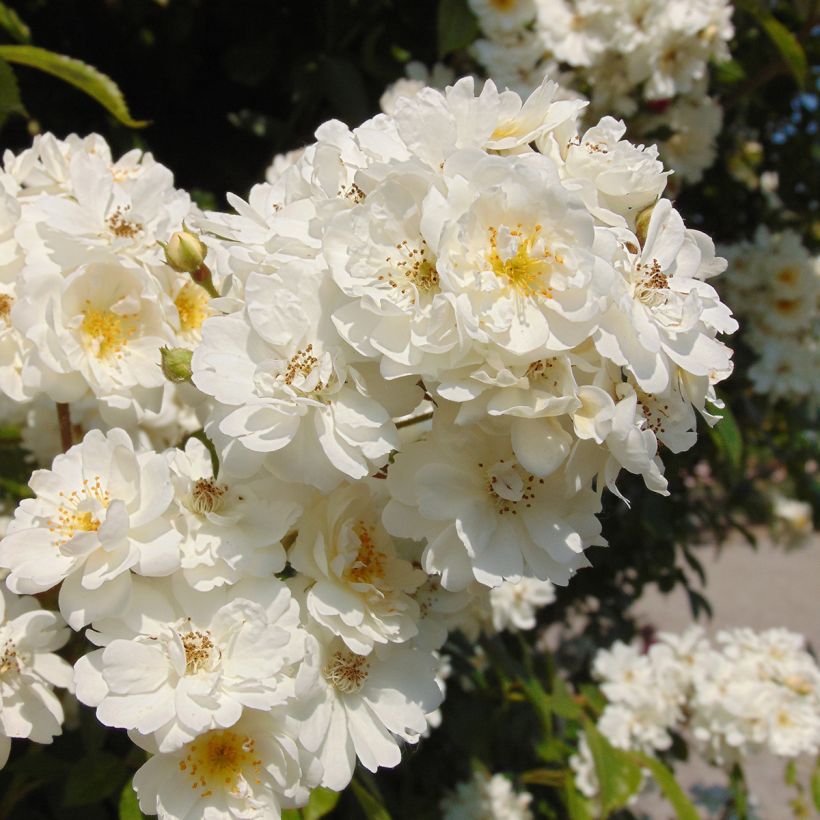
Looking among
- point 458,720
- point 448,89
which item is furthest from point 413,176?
point 458,720

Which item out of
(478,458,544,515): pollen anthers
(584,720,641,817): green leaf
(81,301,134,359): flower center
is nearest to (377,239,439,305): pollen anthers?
(478,458,544,515): pollen anthers

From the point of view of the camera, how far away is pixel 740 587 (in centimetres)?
704

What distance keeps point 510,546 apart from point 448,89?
45 cm

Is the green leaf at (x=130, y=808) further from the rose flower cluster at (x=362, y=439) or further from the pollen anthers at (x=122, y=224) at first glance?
the pollen anthers at (x=122, y=224)

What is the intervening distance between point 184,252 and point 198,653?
0.44 meters

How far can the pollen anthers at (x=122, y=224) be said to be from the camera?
105 centimetres

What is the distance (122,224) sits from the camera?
41.7 inches

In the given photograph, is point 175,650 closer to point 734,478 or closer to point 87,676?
point 87,676

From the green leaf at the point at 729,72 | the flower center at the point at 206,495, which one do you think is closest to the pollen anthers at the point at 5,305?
the flower center at the point at 206,495

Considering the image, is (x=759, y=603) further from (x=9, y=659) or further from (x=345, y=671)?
(x=9, y=659)

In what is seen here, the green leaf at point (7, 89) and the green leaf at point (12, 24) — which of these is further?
the green leaf at point (12, 24)

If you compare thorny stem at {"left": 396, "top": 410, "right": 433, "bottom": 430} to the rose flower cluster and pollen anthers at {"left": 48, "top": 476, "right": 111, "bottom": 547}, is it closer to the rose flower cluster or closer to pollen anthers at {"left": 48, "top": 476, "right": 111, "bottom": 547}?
the rose flower cluster

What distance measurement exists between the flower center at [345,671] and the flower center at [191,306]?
1.48 feet

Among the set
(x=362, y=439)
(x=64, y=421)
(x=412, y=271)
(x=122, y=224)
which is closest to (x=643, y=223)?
(x=412, y=271)
